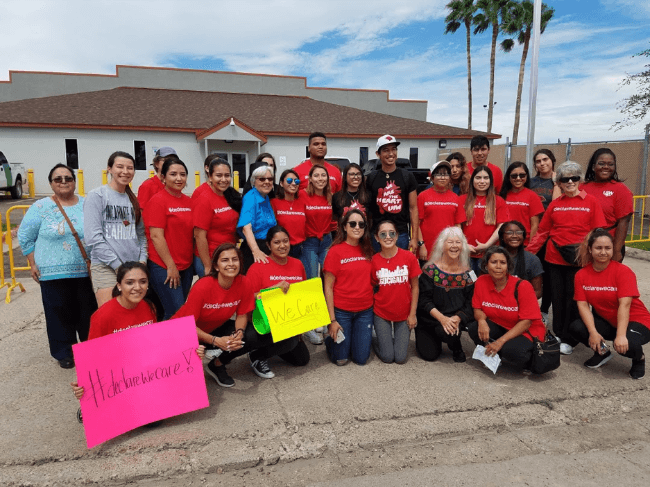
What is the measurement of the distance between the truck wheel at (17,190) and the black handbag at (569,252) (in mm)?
19675

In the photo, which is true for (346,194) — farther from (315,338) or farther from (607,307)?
(607,307)

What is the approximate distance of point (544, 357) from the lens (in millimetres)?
3742

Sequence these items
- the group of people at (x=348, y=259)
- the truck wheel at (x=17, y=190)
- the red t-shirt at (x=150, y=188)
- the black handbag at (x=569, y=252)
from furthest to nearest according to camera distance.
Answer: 1. the truck wheel at (x=17, y=190)
2. the red t-shirt at (x=150, y=188)
3. the black handbag at (x=569, y=252)
4. the group of people at (x=348, y=259)

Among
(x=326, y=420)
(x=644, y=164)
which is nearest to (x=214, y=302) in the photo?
(x=326, y=420)

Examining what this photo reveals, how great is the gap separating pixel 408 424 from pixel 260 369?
1.44m

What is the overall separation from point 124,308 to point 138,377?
0.53 meters

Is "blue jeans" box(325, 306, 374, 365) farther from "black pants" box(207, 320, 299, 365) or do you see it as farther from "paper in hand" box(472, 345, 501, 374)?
"paper in hand" box(472, 345, 501, 374)

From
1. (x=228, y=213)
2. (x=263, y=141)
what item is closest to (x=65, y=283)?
(x=228, y=213)

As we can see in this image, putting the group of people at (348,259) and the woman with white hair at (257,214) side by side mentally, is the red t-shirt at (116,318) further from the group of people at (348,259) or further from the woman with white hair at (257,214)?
the woman with white hair at (257,214)

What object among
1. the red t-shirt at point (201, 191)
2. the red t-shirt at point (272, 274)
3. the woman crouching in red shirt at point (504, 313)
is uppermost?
the red t-shirt at point (201, 191)

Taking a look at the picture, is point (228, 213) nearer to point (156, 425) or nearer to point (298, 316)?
point (298, 316)

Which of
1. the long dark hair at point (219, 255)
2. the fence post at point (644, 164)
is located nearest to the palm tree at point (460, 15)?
the fence post at point (644, 164)

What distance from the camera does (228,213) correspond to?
427 cm

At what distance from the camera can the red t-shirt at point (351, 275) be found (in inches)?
167
